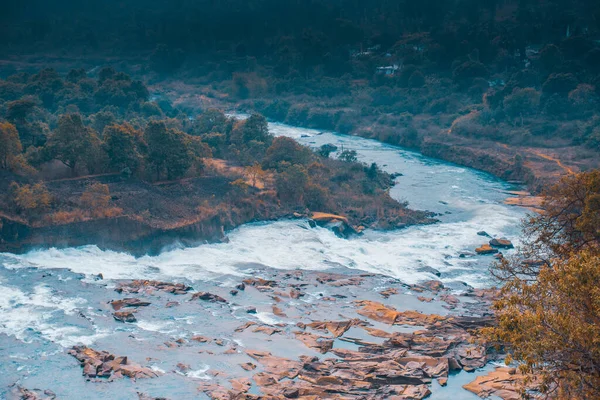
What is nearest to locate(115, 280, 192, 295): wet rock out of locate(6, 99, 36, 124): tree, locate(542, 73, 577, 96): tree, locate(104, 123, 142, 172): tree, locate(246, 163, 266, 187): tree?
locate(104, 123, 142, 172): tree

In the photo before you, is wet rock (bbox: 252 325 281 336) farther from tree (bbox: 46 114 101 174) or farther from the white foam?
Result: tree (bbox: 46 114 101 174)

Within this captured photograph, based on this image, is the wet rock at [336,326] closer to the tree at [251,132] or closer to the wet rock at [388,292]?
the wet rock at [388,292]

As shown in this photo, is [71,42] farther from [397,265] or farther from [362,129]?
[397,265]

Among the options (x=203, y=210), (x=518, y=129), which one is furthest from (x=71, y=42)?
(x=203, y=210)

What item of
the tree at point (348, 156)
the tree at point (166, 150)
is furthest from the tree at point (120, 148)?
the tree at point (348, 156)

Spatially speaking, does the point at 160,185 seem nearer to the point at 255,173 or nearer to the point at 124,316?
the point at 255,173

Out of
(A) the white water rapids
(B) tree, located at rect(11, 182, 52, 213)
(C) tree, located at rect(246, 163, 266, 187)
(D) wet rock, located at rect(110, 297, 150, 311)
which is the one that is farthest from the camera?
(C) tree, located at rect(246, 163, 266, 187)
